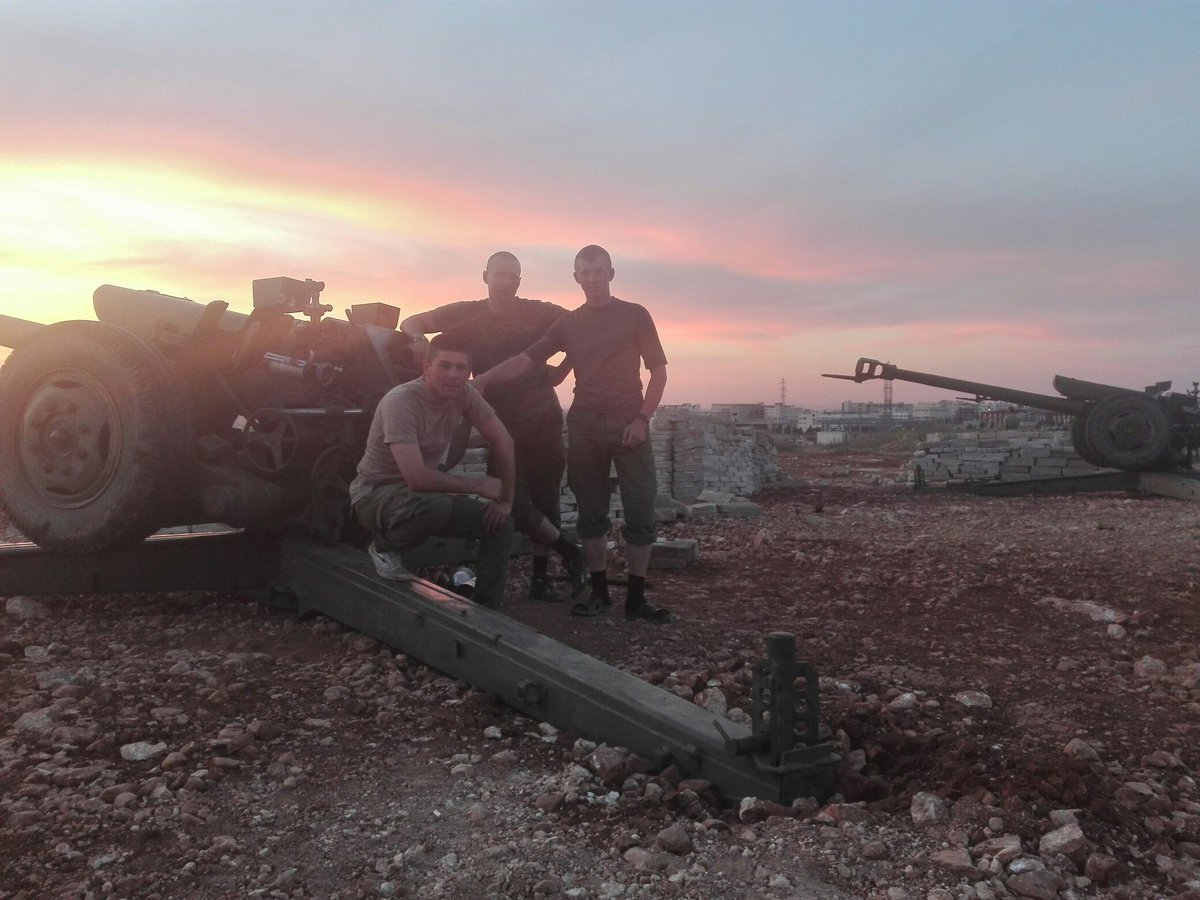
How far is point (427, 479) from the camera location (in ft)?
13.7

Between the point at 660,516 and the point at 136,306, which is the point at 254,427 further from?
the point at 660,516

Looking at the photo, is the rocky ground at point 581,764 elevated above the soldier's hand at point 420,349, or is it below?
below

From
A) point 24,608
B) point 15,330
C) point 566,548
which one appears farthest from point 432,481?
point 15,330

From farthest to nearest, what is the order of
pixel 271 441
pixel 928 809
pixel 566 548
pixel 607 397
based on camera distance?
pixel 566 548
pixel 607 397
pixel 271 441
pixel 928 809

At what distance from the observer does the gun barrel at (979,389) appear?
45.0ft

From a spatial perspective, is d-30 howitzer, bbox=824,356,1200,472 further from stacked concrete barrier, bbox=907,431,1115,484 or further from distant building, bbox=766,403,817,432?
distant building, bbox=766,403,817,432

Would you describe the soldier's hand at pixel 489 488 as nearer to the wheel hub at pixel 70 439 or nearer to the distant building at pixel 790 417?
the wheel hub at pixel 70 439

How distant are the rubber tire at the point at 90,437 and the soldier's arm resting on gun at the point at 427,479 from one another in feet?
3.28

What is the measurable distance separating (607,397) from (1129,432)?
10.8 m

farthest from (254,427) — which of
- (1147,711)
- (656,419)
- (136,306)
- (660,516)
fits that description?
(656,419)

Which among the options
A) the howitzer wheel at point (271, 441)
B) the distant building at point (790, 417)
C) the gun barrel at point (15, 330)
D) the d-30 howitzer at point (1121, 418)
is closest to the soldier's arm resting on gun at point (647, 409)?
the howitzer wheel at point (271, 441)

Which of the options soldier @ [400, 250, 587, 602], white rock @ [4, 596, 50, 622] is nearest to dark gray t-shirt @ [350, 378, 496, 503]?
soldier @ [400, 250, 587, 602]

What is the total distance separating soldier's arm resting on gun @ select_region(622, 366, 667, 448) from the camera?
4723 millimetres

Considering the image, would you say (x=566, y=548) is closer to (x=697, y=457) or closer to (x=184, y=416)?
(x=184, y=416)
